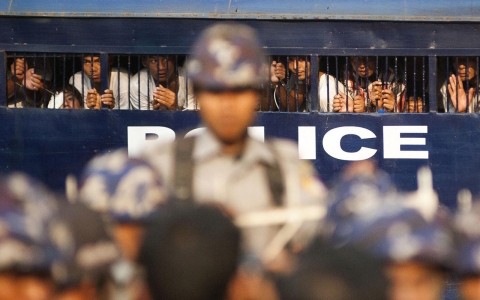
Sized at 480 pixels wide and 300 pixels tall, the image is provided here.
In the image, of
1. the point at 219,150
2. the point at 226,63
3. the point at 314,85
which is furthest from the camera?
the point at 314,85

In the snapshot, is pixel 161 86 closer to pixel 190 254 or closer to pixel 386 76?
pixel 386 76

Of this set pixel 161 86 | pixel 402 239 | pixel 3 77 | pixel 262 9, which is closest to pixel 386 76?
pixel 262 9

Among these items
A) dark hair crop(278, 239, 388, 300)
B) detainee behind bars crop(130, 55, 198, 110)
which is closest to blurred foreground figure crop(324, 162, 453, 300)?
dark hair crop(278, 239, 388, 300)

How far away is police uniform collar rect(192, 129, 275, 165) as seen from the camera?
3.17m

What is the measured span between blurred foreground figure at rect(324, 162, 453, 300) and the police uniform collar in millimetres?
636

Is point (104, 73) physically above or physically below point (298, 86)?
above

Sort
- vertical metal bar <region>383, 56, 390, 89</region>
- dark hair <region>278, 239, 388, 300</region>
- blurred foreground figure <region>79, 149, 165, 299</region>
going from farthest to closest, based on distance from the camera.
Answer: vertical metal bar <region>383, 56, 390, 89</region>
blurred foreground figure <region>79, 149, 165, 299</region>
dark hair <region>278, 239, 388, 300</region>

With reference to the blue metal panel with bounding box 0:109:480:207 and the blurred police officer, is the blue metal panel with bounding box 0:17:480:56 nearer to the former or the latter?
the blue metal panel with bounding box 0:109:480:207

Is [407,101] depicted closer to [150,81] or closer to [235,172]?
[150,81]

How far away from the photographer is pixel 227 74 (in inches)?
117

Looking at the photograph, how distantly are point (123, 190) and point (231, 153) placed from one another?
545 millimetres

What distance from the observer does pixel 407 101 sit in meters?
7.49

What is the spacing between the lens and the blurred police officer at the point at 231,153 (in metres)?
2.99

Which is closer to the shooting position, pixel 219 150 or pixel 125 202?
pixel 125 202
